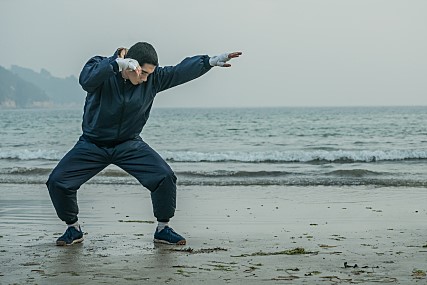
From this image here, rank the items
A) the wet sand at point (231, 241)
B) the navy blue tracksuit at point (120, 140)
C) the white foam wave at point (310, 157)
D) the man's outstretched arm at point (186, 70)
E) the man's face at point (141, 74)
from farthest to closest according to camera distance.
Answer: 1. the white foam wave at point (310, 157)
2. the man's outstretched arm at point (186, 70)
3. the navy blue tracksuit at point (120, 140)
4. the man's face at point (141, 74)
5. the wet sand at point (231, 241)

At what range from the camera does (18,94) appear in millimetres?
174875

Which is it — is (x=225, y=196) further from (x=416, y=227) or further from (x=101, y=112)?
(x=101, y=112)

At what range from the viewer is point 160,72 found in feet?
19.7

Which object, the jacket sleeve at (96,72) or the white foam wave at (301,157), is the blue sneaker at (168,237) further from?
the white foam wave at (301,157)

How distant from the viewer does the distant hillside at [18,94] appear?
169 metres

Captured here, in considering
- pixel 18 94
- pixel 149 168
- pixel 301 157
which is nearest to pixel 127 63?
pixel 149 168

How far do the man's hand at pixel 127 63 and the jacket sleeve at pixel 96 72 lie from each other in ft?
0.15

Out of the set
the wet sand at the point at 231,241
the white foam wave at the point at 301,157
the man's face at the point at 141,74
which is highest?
the man's face at the point at 141,74

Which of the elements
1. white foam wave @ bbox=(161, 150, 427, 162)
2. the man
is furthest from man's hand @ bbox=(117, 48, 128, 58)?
white foam wave @ bbox=(161, 150, 427, 162)

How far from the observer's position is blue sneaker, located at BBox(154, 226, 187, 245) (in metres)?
6.00

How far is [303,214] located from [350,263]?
3.12 m

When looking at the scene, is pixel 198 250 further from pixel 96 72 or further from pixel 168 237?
pixel 96 72

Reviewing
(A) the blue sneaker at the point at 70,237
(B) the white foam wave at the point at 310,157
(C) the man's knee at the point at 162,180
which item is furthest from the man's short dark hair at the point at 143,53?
(B) the white foam wave at the point at 310,157

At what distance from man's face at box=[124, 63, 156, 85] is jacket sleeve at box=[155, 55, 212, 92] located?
0.18 metres
